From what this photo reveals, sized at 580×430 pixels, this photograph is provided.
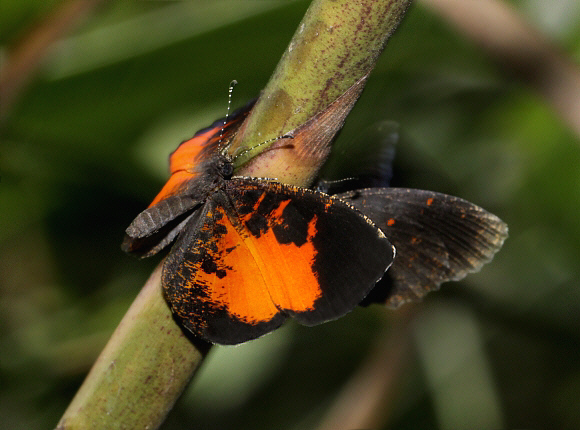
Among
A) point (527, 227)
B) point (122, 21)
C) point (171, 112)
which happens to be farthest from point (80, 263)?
point (527, 227)

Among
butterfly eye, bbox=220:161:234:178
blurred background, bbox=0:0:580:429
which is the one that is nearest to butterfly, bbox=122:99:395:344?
butterfly eye, bbox=220:161:234:178

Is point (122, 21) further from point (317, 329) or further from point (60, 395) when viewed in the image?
point (317, 329)

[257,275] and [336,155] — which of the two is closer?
[257,275]

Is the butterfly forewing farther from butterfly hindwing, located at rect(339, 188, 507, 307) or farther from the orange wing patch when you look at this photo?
butterfly hindwing, located at rect(339, 188, 507, 307)

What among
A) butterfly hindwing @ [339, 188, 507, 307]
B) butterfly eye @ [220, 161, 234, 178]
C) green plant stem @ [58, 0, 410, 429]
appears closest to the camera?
Answer: green plant stem @ [58, 0, 410, 429]

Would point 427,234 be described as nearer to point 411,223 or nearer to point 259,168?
point 411,223

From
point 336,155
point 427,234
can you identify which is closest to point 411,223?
point 427,234
